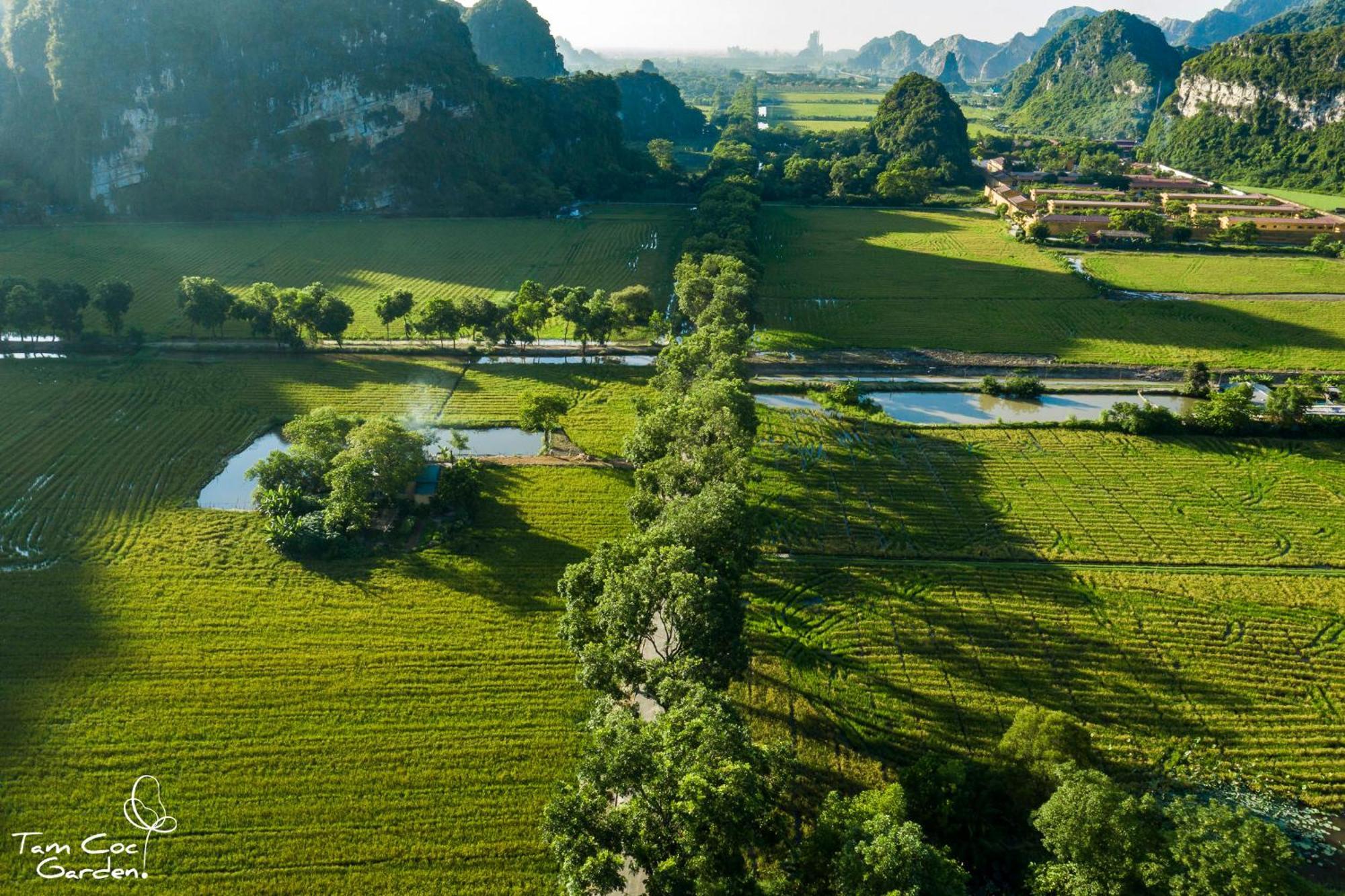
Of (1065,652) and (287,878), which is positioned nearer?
(287,878)

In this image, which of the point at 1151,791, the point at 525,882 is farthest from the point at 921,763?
the point at 525,882

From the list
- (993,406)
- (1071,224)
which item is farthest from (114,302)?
(1071,224)

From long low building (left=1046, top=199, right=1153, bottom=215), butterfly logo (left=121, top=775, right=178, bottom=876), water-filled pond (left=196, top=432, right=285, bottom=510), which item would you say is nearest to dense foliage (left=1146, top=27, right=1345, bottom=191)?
long low building (left=1046, top=199, right=1153, bottom=215)

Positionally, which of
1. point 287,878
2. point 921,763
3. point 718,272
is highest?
point 718,272

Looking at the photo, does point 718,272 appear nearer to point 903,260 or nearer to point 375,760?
point 903,260

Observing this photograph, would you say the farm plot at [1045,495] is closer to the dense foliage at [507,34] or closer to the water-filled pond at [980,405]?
the water-filled pond at [980,405]

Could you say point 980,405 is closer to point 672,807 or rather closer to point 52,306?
point 672,807

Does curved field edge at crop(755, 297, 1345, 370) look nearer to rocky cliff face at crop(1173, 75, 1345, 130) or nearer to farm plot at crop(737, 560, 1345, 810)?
farm plot at crop(737, 560, 1345, 810)
